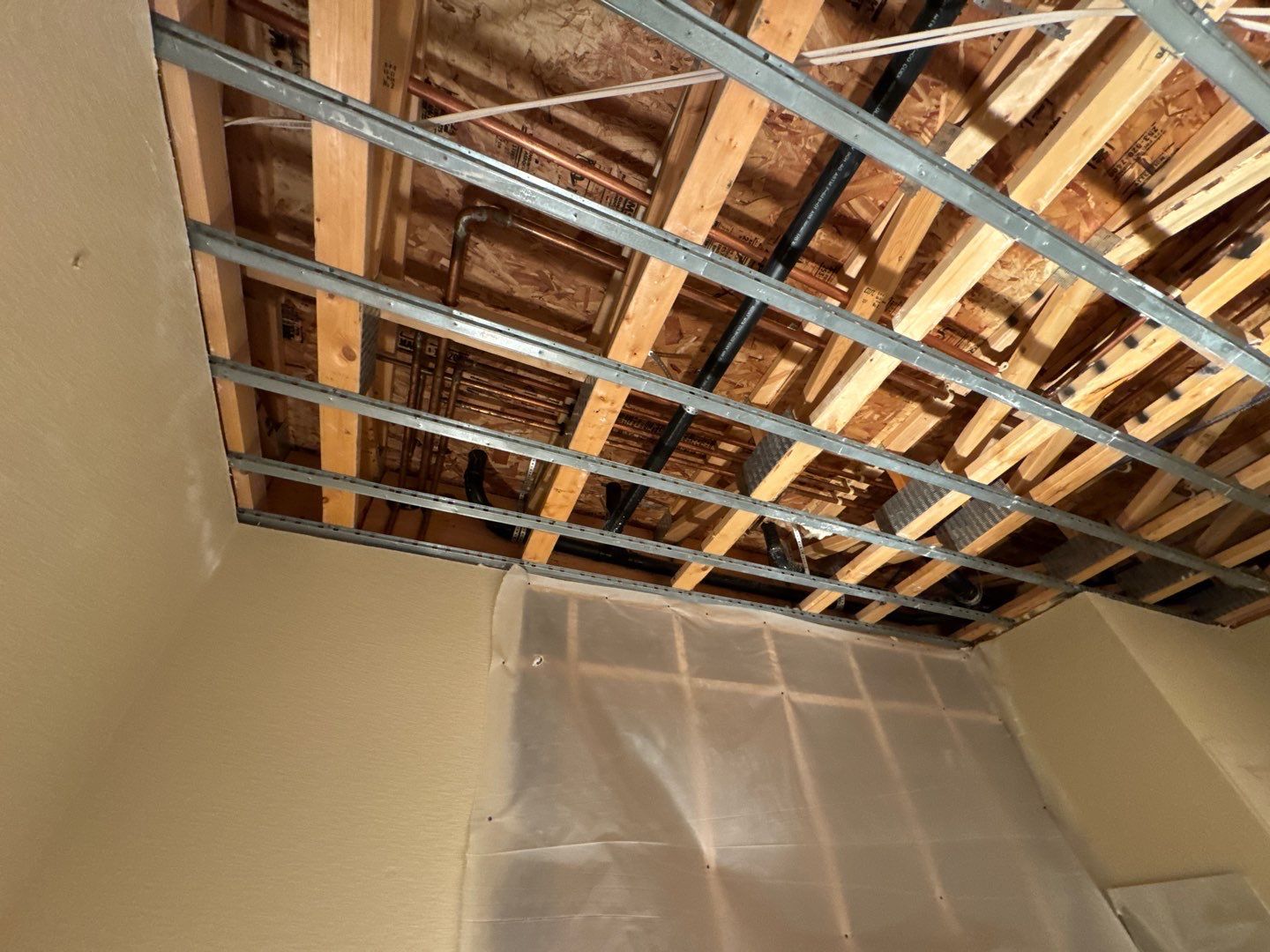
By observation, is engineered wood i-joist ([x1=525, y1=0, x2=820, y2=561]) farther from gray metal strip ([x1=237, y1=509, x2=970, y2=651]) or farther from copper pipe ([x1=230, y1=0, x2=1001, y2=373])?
gray metal strip ([x1=237, y1=509, x2=970, y2=651])

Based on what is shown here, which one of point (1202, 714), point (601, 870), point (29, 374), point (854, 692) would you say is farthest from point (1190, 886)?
point (29, 374)

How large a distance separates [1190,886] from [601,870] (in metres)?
2.16

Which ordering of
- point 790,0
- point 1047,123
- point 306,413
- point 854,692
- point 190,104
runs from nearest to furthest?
point 790,0, point 190,104, point 1047,123, point 306,413, point 854,692

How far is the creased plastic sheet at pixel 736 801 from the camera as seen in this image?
162 cm

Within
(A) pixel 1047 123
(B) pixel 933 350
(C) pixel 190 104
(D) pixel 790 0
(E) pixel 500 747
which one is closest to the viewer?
(D) pixel 790 0

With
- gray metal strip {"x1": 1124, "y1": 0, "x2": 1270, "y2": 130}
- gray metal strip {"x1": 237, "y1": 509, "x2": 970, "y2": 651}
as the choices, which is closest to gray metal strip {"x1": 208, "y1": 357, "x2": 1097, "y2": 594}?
gray metal strip {"x1": 237, "y1": 509, "x2": 970, "y2": 651}

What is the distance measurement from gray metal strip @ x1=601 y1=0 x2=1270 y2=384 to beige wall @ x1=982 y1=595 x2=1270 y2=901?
1.63 m

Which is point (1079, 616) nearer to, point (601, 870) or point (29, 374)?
point (601, 870)

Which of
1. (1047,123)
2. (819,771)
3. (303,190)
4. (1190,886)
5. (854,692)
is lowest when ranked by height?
(1190,886)

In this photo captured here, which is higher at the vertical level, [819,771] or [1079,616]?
[1079,616]

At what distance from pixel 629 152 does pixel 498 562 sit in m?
1.51

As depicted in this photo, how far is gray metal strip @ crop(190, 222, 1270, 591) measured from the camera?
1.32 meters

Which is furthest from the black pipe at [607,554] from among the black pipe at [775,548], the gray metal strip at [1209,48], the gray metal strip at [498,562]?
the gray metal strip at [1209,48]

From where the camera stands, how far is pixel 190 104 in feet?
3.69
